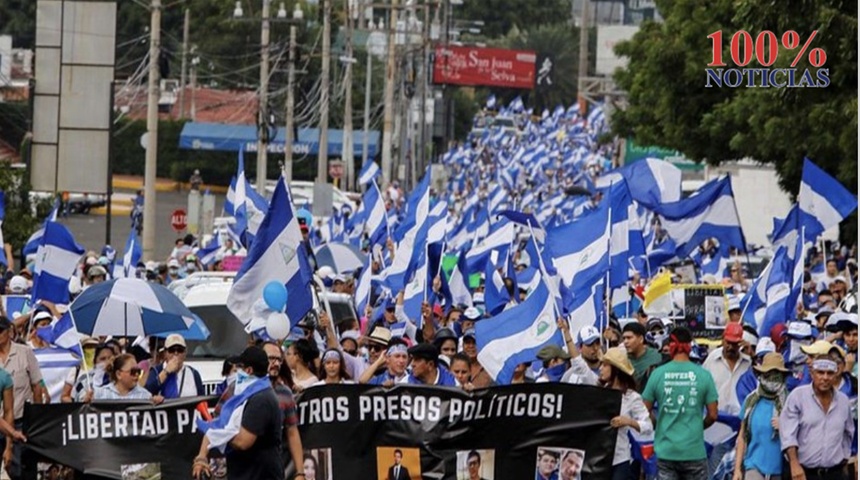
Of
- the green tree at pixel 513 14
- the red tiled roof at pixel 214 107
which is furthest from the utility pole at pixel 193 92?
the green tree at pixel 513 14

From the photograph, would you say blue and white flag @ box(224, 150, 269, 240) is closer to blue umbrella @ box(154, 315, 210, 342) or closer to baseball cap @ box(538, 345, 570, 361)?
blue umbrella @ box(154, 315, 210, 342)

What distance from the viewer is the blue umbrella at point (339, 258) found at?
90.1 ft

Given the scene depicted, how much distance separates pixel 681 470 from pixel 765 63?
1605 centimetres

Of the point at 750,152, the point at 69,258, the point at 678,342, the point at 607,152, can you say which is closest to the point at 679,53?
the point at 750,152

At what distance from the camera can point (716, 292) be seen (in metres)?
21.9

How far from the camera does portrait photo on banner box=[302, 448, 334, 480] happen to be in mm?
13508

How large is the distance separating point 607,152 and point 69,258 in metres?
76.3

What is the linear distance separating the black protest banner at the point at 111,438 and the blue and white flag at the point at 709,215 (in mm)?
12565

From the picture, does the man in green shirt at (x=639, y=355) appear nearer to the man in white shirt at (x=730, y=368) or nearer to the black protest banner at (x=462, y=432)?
the man in white shirt at (x=730, y=368)

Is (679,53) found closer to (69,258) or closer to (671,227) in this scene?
(671,227)

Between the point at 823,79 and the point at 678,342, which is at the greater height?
the point at 823,79

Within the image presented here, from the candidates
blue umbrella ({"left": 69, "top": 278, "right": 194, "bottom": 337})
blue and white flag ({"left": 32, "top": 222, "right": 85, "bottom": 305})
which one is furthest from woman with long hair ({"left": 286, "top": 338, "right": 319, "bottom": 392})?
blue and white flag ({"left": 32, "top": 222, "right": 85, "bottom": 305})

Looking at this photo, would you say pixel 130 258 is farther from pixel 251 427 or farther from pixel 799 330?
pixel 251 427

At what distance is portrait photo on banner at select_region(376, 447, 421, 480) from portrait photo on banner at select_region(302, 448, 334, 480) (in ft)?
0.98
